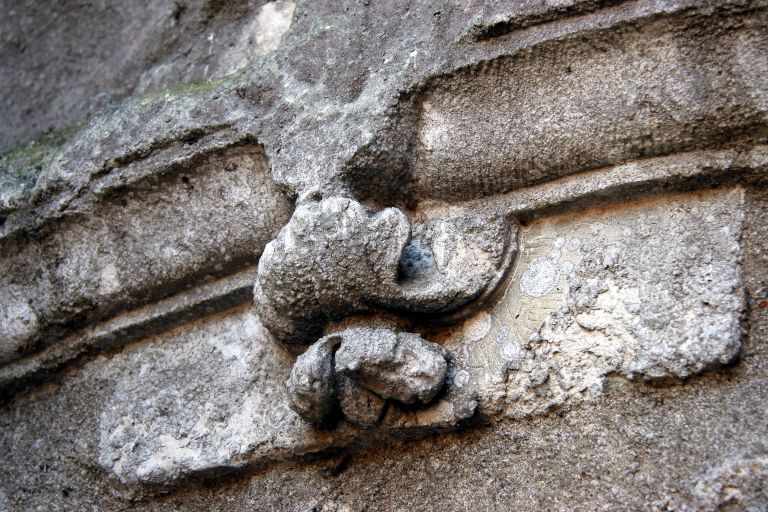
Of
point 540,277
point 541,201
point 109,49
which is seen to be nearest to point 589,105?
point 541,201

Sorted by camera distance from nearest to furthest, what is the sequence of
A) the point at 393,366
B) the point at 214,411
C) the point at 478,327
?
the point at 393,366 → the point at 478,327 → the point at 214,411

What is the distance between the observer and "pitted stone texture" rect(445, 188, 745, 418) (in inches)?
45.8

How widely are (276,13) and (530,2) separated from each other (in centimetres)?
62

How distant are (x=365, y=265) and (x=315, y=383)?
19 cm

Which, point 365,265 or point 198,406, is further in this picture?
point 198,406

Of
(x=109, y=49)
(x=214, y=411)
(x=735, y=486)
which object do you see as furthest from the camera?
(x=109, y=49)

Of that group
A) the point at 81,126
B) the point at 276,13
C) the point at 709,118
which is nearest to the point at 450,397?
the point at 709,118

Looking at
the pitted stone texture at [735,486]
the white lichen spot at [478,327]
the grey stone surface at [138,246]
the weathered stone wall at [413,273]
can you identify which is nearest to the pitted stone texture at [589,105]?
the weathered stone wall at [413,273]

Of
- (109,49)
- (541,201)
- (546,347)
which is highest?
(109,49)

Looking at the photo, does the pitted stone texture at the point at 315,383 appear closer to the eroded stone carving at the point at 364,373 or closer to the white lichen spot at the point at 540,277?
the eroded stone carving at the point at 364,373

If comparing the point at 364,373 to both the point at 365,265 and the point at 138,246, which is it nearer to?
the point at 365,265

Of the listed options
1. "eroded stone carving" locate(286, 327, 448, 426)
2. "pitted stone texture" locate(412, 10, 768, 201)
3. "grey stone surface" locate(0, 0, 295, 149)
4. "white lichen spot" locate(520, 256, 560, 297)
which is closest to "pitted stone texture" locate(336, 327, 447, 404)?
"eroded stone carving" locate(286, 327, 448, 426)

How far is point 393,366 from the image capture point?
121 cm

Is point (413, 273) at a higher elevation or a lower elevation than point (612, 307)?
higher
